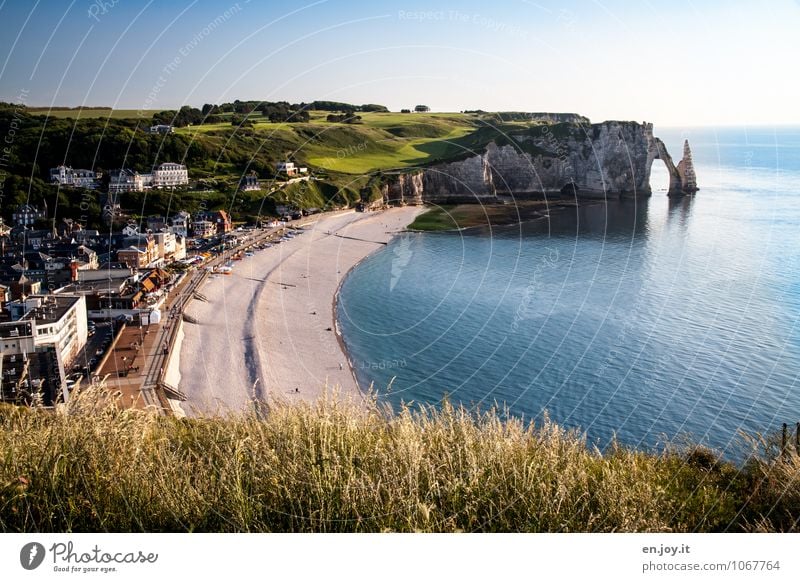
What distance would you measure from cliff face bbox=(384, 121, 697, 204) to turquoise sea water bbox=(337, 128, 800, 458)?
35.2 feet

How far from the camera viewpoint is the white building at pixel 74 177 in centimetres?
2548

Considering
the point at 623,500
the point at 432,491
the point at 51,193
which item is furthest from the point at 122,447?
the point at 51,193

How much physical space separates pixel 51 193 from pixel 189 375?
1425 centimetres

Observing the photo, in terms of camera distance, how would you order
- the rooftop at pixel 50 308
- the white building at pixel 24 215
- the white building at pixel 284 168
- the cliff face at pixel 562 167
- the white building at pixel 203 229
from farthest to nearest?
the cliff face at pixel 562 167 < the white building at pixel 284 168 < the white building at pixel 203 229 < the white building at pixel 24 215 < the rooftop at pixel 50 308

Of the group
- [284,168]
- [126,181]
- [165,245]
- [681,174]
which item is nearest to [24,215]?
[165,245]

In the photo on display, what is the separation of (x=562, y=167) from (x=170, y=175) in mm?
29335

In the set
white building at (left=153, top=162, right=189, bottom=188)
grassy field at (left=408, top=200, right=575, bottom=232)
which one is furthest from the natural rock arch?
white building at (left=153, top=162, right=189, bottom=188)

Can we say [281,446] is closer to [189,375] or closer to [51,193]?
[189,375]

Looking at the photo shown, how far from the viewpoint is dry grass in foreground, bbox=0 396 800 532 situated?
4.66 meters

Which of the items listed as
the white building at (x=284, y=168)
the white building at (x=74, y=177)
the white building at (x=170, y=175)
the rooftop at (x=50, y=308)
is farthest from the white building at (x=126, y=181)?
the rooftop at (x=50, y=308)

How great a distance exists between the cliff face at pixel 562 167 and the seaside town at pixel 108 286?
59.1ft

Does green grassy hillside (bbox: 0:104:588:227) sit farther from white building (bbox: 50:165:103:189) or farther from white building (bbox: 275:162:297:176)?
white building (bbox: 275:162:297:176)

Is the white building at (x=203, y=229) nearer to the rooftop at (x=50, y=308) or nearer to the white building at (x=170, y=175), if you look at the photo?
the white building at (x=170, y=175)
